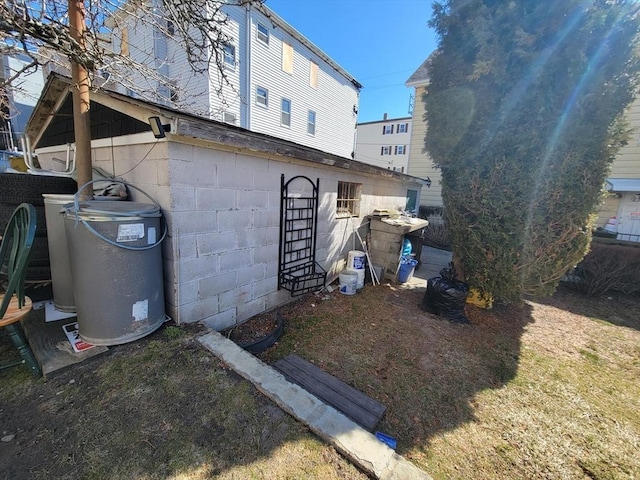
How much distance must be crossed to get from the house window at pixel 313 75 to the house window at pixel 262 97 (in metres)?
3.37

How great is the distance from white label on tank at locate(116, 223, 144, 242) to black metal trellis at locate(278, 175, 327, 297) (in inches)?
73.5

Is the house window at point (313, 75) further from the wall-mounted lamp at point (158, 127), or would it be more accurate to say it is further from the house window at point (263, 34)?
the wall-mounted lamp at point (158, 127)

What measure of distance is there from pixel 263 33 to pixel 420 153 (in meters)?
8.79

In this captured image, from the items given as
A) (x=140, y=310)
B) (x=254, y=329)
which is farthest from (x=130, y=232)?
(x=254, y=329)

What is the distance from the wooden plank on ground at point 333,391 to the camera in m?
2.22

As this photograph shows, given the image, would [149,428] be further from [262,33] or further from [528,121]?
[262,33]

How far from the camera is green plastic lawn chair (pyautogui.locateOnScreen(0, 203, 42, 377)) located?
1.78m

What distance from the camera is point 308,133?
14898mm

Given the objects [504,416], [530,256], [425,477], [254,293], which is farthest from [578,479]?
[254,293]

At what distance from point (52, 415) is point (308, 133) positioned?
14997 millimetres

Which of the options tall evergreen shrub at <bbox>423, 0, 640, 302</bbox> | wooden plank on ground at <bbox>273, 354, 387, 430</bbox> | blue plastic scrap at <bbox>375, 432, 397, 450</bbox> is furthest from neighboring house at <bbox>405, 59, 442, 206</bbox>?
blue plastic scrap at <bbox>375, 432, 397, 450</bbox>

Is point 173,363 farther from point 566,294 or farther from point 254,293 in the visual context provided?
point 566,294

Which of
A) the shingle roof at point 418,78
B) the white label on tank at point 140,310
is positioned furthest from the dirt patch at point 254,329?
the shingle roof at point 418,78

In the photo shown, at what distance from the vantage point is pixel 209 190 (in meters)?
2.86
